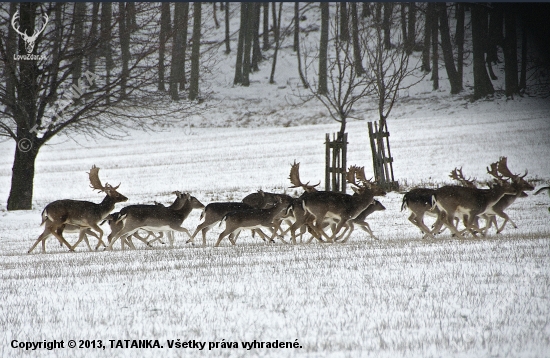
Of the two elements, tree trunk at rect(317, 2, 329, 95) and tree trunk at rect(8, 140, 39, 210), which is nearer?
tree trunk at rect(8, 140, 39, 210)

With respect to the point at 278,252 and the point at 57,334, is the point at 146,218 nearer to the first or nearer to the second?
the point at 278,252

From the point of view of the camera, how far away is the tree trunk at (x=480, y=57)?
33219 millimetres

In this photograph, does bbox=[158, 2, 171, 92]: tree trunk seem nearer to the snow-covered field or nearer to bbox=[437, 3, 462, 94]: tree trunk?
the snow-covered field

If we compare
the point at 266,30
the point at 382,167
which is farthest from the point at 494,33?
the point at 266,30

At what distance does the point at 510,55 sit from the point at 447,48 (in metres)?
5.11

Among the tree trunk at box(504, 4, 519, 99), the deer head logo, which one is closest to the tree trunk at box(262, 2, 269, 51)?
the tree trunk at box(504, 4, 519, 99)

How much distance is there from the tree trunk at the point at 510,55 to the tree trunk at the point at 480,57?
119cm

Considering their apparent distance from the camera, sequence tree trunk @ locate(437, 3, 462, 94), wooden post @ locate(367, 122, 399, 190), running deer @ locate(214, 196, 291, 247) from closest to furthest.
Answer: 1. running deer @ locate(214, 196, 291, 247)
2. wooden post @ locate(367, 122, 399, 190)
3. tree trunk @ locate(437, 3, 462, 94)

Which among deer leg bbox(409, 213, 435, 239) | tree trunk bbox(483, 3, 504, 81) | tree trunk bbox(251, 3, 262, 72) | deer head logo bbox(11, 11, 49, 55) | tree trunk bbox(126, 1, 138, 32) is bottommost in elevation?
deer leg bbox(409, 213, 435, 239)

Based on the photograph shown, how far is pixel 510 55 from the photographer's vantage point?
105 feet

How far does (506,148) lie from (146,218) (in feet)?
53.5

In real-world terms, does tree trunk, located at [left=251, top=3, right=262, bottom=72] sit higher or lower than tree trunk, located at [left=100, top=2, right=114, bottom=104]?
higher

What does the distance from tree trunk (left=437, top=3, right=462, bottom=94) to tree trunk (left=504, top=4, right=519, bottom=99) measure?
399 centimetres

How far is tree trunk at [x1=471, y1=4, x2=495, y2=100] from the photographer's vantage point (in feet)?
109
